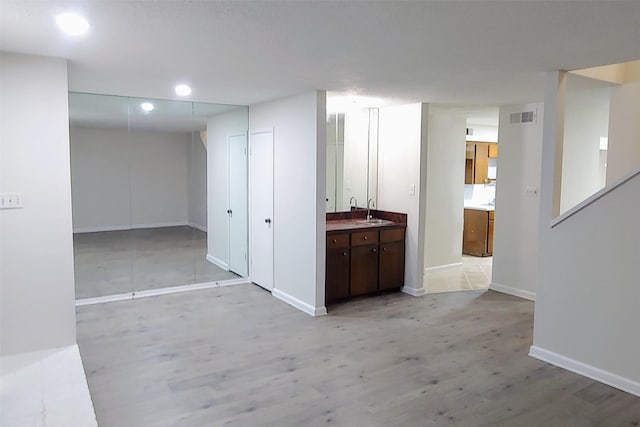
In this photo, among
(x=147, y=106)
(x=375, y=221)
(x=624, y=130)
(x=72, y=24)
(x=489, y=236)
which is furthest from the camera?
(x=489, y=236)

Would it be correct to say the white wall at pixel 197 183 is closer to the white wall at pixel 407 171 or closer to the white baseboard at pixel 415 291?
the white wall at pixel 407 171

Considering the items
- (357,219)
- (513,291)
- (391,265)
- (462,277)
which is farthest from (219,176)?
(513,291)

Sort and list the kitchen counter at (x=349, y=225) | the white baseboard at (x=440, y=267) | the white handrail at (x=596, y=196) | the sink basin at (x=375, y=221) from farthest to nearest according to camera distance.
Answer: the white baseboard at (x=440, y=267) → the sink basin at (x=375, y=221) → the kitchen counter at (x=349, y=225) → the white handrail at (x=596, y=196)

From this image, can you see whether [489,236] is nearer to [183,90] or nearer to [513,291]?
[513,291]

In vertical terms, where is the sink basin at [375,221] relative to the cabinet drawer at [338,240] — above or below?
above

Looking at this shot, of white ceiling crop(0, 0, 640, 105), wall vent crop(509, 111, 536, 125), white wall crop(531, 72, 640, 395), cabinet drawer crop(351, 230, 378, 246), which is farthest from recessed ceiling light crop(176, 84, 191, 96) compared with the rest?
wall vent crop(509, 111, 536, 125)

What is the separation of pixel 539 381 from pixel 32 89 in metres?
4.23

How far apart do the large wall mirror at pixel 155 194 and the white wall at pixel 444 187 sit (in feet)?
8.60

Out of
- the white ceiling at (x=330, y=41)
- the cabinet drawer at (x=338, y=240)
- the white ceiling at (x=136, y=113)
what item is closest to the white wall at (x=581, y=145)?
the white ceiling at (x=330, y=41)

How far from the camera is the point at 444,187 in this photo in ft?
22.3

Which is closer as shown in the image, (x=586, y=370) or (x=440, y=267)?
(x=586, y=370)

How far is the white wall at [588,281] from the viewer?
3.23 metres

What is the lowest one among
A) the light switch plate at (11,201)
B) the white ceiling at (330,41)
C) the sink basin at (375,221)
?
the sink basin at (375,221)

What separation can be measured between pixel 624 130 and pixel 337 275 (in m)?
3.27
